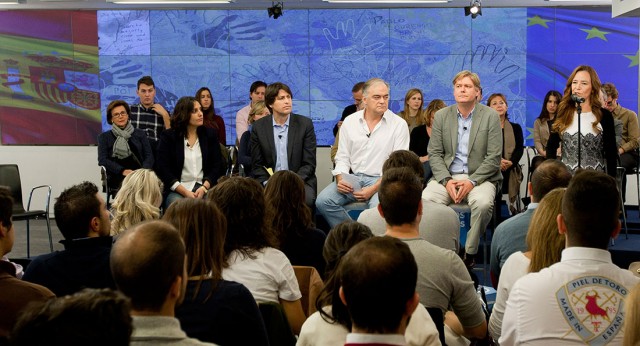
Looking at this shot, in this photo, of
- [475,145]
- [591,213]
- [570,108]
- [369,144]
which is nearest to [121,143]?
[369,144]

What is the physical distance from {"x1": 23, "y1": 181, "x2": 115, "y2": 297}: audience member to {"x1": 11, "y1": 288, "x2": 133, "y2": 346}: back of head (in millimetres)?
1881

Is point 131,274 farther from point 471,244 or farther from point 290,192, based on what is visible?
point 471,244

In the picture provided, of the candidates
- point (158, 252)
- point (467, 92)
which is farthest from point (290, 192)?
point (467, 92)

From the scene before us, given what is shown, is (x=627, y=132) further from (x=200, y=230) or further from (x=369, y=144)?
(x=200, y=230)

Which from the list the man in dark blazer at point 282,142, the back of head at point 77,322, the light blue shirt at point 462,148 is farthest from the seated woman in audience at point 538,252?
the man in dark blazer at point 282,142

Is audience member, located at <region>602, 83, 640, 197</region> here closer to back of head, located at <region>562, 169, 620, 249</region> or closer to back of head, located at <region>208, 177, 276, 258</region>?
back of head, located at <region>208, 177, 276, 258</region>

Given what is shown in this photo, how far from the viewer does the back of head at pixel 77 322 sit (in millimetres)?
1336

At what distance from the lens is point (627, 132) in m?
8.18

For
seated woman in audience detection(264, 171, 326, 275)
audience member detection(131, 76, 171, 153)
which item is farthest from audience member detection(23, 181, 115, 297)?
audience member detection(131, 76, 171, 153)

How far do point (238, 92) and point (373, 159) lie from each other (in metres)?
3.66

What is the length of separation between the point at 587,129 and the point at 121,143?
13.5 feet

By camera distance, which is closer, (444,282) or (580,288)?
(580,288)

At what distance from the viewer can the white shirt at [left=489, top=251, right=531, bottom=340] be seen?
309 centimetres

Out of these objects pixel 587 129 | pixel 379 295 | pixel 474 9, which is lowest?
pixel 379 295
